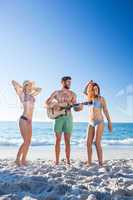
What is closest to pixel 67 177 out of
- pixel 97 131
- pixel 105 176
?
pixel 105 176

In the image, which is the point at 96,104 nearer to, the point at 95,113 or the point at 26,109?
the point at 95,113

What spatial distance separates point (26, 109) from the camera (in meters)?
6.98

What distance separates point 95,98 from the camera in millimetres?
7082

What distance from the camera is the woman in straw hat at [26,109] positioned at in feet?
22.8

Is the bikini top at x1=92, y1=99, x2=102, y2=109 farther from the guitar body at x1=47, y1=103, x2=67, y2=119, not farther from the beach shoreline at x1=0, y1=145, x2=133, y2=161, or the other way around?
the beach shoreline at x1=0, y1=145, x2=133, y2=161

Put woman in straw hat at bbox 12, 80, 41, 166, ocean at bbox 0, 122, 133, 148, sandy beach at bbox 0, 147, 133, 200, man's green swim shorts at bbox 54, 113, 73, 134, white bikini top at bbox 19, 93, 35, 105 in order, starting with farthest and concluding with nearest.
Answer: ocean at bbox 0, 122, 133, 148, man's green swim shorts at bbox 54, 113, 73, 134, white bikini top at bbox 19, 93, 35, 105, woman in straw hat at bbox 12, 80, 41, 166, sandy beach at bbox 0, 147, 133, 200

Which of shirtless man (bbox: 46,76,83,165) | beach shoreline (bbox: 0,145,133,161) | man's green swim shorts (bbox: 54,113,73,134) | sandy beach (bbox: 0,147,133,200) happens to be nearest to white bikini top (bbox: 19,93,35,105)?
shirtless man (bbox: 46,76,83,165)

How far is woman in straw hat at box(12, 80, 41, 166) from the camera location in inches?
274

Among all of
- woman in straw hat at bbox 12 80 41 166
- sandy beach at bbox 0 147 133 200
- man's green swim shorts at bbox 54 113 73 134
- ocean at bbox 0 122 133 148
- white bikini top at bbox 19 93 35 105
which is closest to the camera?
sandy beach at bbox 0 147 133 200

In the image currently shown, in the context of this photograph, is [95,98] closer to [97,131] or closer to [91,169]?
[97,131]

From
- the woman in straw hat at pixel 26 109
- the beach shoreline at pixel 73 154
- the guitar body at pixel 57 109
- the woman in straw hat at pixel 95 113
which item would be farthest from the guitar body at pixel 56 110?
the beach shoreline at pixel 73 154

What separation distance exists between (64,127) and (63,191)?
2600 millimetres

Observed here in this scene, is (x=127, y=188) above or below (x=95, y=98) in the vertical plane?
below

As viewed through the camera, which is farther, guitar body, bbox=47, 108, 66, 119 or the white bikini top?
guitar body, bbox=47, 108, 66, 119
